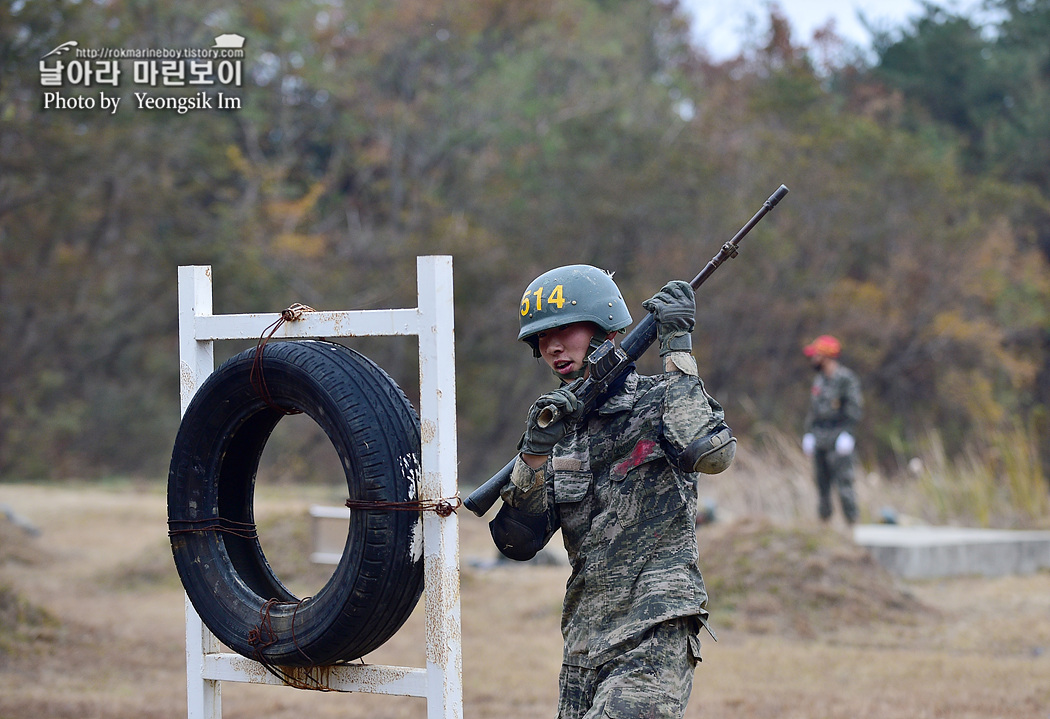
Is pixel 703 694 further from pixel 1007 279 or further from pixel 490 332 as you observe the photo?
pixel 1007 279

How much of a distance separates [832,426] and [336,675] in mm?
10106

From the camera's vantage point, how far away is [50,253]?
82.3 ft

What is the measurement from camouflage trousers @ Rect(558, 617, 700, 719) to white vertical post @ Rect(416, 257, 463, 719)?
375 millimetres

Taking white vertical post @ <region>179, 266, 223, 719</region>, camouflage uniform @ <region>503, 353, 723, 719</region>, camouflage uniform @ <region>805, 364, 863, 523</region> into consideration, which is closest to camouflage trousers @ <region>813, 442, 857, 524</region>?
camouflage uniform @ <region>805, 364, 863, 523</region>

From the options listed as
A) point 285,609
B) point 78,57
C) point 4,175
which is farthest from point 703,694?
point 4,175

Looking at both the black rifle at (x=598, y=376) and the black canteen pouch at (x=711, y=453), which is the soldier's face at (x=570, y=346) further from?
the black canteen pouch at (x=711, y=453)

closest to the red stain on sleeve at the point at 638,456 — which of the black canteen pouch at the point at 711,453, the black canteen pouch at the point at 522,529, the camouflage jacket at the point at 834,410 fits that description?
the black canteen pouch at the point at 711,453

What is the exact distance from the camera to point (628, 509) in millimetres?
3994

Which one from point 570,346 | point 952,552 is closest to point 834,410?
point 952,552

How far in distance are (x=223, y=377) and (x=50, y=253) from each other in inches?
885

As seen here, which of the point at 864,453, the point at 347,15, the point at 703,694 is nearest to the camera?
the point at 703,694

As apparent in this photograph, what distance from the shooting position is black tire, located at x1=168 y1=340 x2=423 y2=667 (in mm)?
4020

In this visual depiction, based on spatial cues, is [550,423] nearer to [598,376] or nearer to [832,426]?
[598,376]

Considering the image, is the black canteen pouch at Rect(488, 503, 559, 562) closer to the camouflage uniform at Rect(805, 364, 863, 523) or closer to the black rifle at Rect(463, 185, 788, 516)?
the black rifle at Rect(463, 185, 788, 516)
